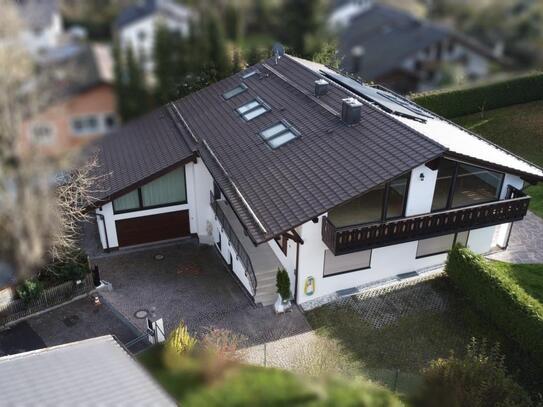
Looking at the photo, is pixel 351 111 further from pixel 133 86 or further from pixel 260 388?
pixel 133 86

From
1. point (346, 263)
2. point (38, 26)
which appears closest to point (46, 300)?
point (346, 263)

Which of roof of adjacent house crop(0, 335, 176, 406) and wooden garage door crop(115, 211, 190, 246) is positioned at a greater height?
roof of adjacent house crop(0, 335, 176, 406)

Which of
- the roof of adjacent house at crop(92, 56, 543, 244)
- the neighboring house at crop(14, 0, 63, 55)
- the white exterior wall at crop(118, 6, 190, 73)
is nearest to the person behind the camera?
the neighboring house at crop(14, 0, 63, 55)

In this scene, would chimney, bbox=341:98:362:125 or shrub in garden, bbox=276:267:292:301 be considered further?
chimney, bbox=341:98:362:125

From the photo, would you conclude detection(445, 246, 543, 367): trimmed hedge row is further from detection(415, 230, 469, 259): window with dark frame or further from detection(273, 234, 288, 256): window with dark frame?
detection(273, 234, 288, 256): window with dark frame

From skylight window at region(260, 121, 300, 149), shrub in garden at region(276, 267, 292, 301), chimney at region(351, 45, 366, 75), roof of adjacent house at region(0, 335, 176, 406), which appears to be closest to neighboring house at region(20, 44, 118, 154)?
roof of adjacent house at region(0, 335, 176, 406)

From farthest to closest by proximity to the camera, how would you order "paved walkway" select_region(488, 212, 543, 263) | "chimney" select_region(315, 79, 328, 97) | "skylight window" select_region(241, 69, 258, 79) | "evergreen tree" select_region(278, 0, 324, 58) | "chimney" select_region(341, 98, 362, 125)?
"evergreen tree" select_region(278, 0, 324, 58) < "skylight window" select_region(241, 69, 258, 79) < "chimney" select_region(315, 79, 328, 97) < "paved walkway" select_region(488, 212, 543, 263) < "chimney" select_region(341, 98, 362, 125)

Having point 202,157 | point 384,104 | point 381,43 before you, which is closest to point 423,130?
point 384,104

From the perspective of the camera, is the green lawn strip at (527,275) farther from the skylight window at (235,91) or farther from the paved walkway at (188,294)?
the skylight window at (235,91)
